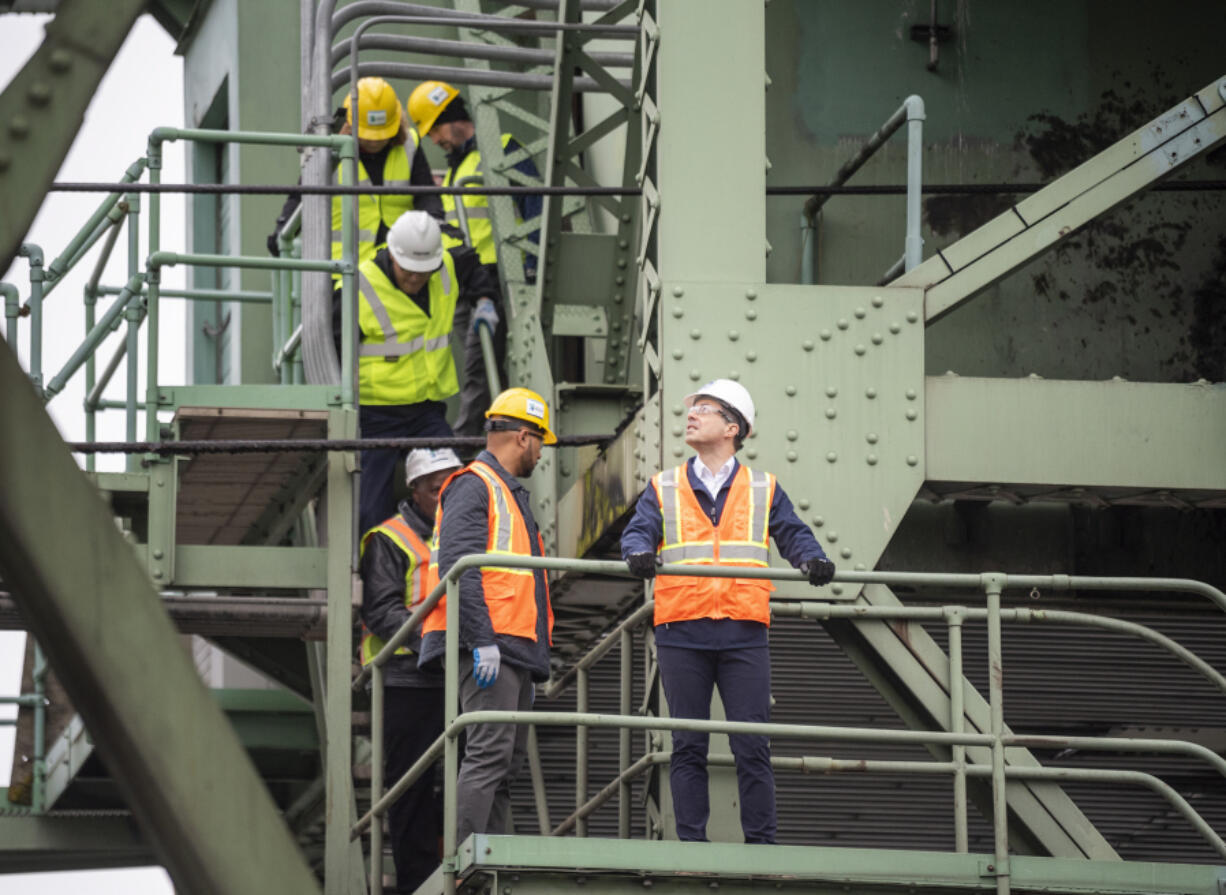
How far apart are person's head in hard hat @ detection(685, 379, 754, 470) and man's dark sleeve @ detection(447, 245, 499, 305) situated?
504 cm

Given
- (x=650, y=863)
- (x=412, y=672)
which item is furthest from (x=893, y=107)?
(x=650, y=863)

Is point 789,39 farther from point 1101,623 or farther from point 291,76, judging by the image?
point 291,76

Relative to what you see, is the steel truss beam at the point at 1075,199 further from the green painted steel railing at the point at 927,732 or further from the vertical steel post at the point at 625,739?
the vertical steel post at the point at 625,739

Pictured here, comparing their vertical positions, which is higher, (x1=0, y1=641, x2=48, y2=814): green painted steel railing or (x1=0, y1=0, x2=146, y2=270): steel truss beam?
(x1=0, y1=0, x2=146, y2=270): steel truss beam

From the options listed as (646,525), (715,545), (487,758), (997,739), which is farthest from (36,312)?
(997,739)

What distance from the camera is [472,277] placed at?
12.3 meters

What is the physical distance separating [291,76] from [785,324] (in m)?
9.36

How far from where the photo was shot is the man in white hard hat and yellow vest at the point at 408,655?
9203 mm

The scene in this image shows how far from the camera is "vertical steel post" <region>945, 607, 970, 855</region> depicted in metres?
6.90

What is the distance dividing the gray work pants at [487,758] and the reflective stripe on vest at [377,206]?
16.2ft

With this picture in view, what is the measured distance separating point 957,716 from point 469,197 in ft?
22.8

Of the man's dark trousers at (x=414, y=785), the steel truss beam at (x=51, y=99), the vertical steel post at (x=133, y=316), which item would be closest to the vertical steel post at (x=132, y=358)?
the vertical steel post at (x=133, y=316)

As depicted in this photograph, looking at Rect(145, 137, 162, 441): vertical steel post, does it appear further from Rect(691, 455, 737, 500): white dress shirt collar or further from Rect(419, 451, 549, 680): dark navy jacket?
Rect(691, 455, 737, 500): white dress shirt collar

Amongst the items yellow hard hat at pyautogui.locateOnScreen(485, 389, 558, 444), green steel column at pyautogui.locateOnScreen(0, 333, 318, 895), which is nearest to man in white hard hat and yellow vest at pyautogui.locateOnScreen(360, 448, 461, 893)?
yellow hard hat at pyautogui.locateOnScreen(485, 389, 558, 444)
